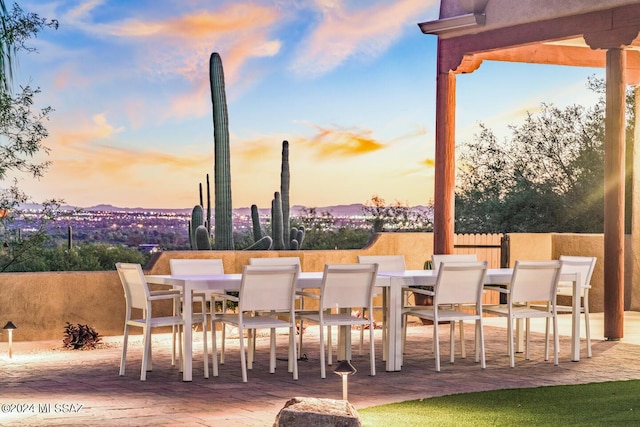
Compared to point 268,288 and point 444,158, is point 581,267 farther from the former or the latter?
point 268,288

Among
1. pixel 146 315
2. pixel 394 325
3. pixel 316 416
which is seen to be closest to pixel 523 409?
pixel 316 416

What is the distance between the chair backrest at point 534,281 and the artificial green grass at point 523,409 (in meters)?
1.55

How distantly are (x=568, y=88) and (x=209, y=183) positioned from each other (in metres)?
8.28

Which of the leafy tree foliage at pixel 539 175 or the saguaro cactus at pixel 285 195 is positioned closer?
the saguaro cactus at pixel 285 195

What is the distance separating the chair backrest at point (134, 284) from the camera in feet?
29.2

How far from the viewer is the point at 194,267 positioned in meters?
10.4

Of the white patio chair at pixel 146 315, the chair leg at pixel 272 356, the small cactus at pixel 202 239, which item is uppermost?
the small cactus at pixel 202 239

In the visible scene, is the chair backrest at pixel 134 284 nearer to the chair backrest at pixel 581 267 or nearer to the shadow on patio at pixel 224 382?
the shadow on patio at pixel 224 382

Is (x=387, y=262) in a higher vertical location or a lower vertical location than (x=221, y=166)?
lower

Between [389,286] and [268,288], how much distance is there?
1.29m

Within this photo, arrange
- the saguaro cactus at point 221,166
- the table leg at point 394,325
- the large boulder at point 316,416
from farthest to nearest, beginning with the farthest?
1. the saguaro cactus at point 221,166
2. the table leg at point 394,325
3. the large boulder at point 316,416

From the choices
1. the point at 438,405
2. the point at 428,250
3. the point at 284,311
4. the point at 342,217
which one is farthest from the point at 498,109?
the point at 438,405

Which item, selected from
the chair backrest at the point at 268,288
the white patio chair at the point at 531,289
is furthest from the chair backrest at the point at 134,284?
the white patio chair at the point at 531,289

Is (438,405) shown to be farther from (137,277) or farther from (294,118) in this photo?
(294,118)
